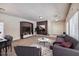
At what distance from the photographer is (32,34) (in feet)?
10.5

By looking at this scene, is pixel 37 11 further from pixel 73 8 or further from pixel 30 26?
pixel 73 8

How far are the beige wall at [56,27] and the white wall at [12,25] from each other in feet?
2.97

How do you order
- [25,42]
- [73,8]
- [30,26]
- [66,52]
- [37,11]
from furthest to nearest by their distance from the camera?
[73,8] → [30,26] → [25,42] → [37,11] → [66,52]

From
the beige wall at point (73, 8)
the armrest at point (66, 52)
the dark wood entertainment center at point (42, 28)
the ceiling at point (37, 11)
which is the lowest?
the armrest at point (66, 52)

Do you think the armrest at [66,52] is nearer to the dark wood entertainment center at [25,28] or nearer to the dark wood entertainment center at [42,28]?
the dark wood entertainment center at [42,28]

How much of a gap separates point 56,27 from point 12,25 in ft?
4.27

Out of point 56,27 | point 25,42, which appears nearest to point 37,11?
point 56,27

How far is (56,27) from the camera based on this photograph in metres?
3.13

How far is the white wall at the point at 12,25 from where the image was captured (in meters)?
2.83

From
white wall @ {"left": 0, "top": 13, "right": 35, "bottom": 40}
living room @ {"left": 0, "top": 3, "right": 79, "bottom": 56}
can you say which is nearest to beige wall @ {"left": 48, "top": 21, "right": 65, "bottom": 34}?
living room @ {"left": 0, "top": 3, "right": 79, "bottom": 56}

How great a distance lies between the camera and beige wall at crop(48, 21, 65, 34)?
3092 millimetres

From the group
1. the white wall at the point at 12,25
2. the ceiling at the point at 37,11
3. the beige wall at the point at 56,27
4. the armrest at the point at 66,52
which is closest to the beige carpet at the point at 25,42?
the white wall at the point at 12,25

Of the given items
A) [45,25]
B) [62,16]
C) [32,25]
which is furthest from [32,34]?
[62,16]

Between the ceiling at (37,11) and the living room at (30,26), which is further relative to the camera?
the living room at (30,26)
